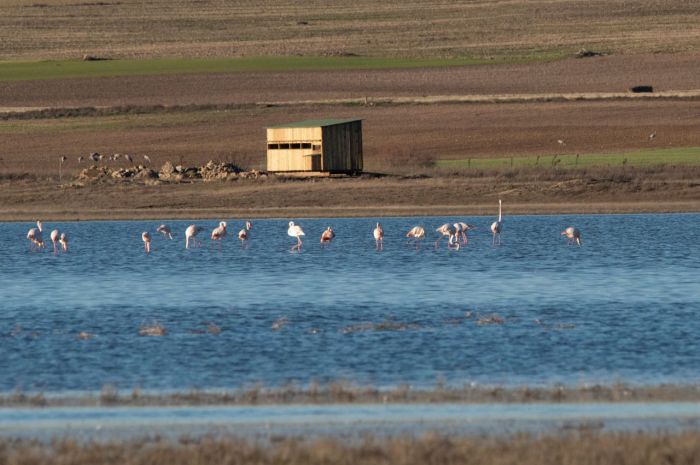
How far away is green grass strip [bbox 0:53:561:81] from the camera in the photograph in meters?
121

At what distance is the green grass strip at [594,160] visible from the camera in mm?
62000

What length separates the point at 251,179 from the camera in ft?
189

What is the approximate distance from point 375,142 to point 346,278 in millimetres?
42975

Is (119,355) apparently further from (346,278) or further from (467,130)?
(467,130)

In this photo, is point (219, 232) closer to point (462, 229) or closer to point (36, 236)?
point (36, 236)

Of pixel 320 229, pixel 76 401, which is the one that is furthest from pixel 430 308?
pixel 320 229

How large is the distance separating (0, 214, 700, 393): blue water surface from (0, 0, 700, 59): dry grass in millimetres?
93032

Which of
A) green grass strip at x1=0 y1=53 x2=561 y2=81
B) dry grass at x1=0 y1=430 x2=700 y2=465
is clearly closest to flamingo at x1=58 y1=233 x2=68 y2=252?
dry grass at x1=0 y1=430 x2=700 y2=465

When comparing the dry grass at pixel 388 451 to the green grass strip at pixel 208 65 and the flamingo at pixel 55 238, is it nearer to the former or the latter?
the flamingo at pixel 55 238

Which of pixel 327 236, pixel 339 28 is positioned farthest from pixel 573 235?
pixel 339 28

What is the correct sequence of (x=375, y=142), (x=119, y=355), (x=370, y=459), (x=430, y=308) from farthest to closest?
(x=375, y=142) < (x=430, y=308) < (x=119, y=355) < (x=370, y=459)

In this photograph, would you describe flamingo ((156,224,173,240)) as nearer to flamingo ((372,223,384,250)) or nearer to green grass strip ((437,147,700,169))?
flamingo ((372,223,384,250))

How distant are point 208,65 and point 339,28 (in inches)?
1613

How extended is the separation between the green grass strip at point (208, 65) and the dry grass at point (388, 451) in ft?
346
